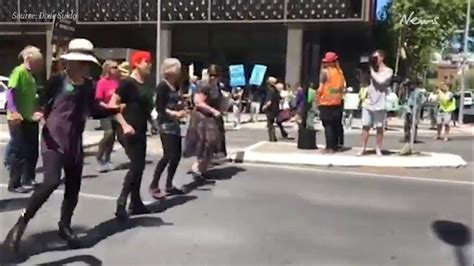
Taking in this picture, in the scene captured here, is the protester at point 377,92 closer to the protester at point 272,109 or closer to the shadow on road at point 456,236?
the shadow on road at point 456,236

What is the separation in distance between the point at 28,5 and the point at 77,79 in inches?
1253

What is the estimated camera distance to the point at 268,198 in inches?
316

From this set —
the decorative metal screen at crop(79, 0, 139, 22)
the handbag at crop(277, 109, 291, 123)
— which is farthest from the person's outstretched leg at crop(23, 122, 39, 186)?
the decorative metal screen at crop(79, 0, 139, 22)

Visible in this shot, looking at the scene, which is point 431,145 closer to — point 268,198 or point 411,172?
point 411,172

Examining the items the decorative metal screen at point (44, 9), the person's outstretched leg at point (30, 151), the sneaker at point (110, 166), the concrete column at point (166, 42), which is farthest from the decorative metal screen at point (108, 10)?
the person's outstretched leg at point (30, 151)

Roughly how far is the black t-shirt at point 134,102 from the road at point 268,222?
0.96m

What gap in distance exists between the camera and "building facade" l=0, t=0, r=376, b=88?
100ft

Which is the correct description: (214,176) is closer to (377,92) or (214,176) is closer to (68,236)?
(377,92)

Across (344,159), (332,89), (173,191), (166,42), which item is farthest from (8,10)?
(173,191)

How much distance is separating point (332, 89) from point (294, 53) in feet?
64.7

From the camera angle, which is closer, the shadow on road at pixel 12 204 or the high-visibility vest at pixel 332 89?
the shadow on road at pixel 12 204

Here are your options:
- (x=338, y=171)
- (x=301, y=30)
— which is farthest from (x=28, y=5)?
(x=338, y=171)

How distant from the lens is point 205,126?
8797 mm

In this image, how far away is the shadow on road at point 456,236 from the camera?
5.76 metres
